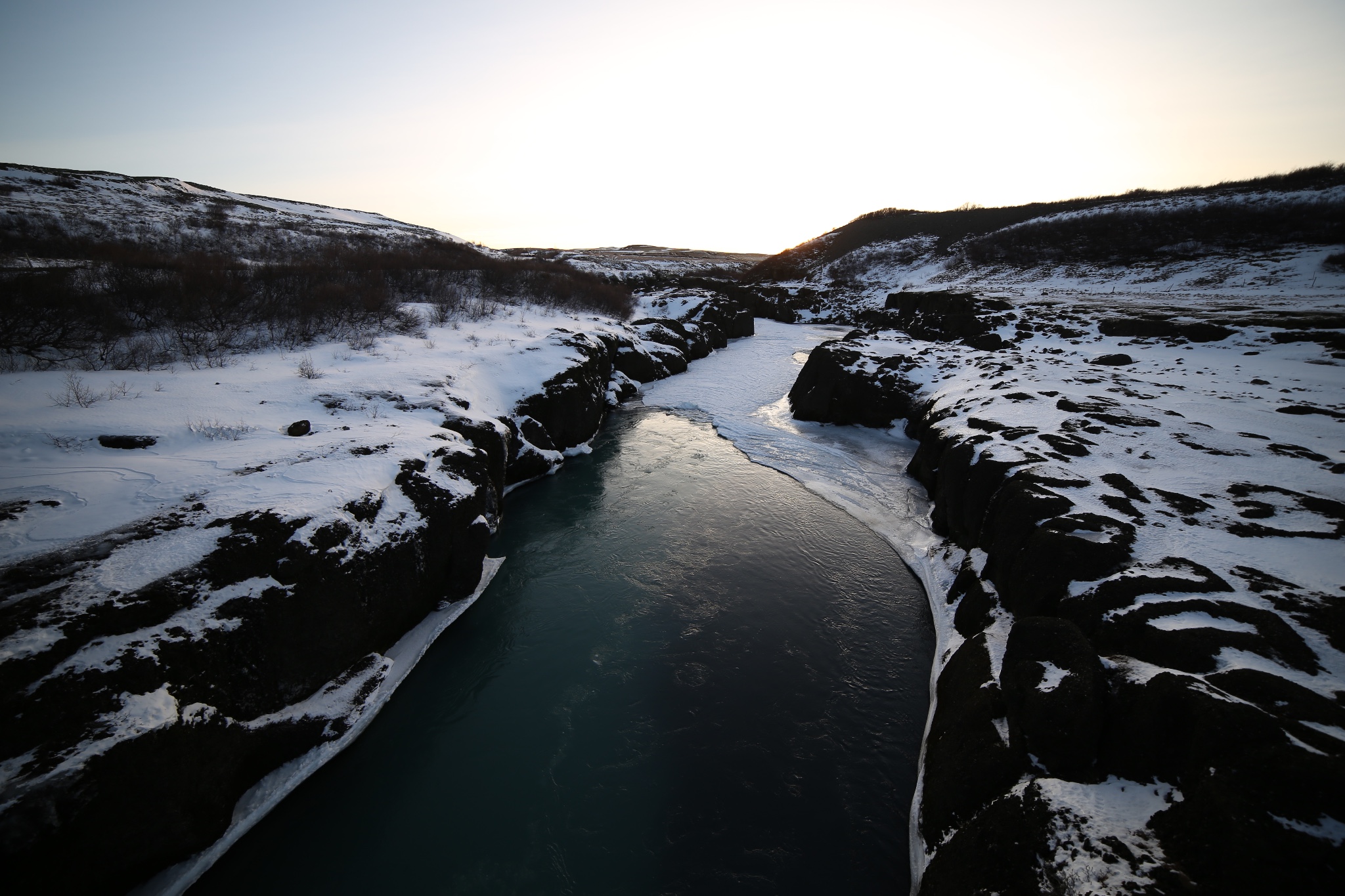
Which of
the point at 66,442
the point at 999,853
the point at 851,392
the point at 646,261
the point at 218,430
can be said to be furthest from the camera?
the point at 646,261

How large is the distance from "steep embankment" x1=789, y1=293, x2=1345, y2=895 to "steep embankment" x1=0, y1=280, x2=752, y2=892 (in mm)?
7192

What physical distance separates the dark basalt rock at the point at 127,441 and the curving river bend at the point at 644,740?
5.52 m

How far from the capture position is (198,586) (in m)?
5.68

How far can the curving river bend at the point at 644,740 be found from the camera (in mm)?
5309

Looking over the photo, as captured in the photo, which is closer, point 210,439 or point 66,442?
point 66,442

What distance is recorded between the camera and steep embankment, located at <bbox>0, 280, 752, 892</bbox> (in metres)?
4.34

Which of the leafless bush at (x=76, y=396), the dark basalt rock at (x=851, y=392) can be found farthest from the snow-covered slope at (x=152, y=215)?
the dark basalt rock at (x=851, y=392)

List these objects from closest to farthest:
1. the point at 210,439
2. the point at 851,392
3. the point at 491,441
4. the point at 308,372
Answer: the point at 210,439 < the point at 308,372 < the point at 491,441 < the point at 851,392

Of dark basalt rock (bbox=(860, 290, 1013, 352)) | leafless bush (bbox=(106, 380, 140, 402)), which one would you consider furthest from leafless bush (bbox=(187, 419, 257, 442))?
dark basalt rock (bbox=(860, 290, 1013, 352))

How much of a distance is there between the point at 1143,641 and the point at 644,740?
19.0 feet

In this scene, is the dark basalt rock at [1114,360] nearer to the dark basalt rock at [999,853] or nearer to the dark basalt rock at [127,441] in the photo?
the dark basalt rock at [999,853]

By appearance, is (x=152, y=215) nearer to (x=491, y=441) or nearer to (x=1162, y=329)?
(x=491, y=441)

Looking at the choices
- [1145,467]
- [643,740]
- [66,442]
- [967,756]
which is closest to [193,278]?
[66,442]

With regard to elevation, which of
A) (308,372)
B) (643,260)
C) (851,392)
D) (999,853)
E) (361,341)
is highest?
(643,260)
